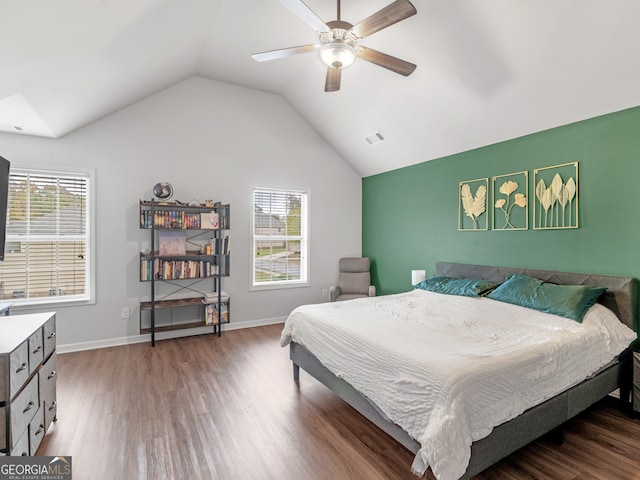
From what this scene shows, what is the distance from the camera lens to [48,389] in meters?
2.27

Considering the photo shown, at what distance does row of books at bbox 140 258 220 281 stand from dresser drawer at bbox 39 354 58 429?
1.68m

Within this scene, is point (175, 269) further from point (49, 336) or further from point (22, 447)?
point (22, 447)

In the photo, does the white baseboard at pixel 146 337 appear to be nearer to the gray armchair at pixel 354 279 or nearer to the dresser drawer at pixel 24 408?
the gray armchair at pixel 354 279

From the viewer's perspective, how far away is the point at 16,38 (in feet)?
6.69

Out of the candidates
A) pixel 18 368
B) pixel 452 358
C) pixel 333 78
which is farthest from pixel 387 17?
pixel 18 368

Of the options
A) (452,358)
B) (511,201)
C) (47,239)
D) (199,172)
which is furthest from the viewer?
(199,172)

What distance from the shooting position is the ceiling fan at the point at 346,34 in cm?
217

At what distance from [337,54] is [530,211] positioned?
2.56 metres

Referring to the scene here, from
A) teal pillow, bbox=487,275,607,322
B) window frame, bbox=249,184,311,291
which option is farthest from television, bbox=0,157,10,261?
teal pillow, bbox=487,275,607,322

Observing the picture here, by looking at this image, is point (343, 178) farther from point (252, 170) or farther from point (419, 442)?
point (419, 442)

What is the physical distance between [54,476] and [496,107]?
447 cm

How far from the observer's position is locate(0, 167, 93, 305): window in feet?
12.2

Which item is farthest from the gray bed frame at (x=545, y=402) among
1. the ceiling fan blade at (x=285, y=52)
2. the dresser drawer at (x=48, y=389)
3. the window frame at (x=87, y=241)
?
the window frame at (x=87, y=241)

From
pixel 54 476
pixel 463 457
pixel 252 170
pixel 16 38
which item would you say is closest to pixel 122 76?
pixel 16 38
